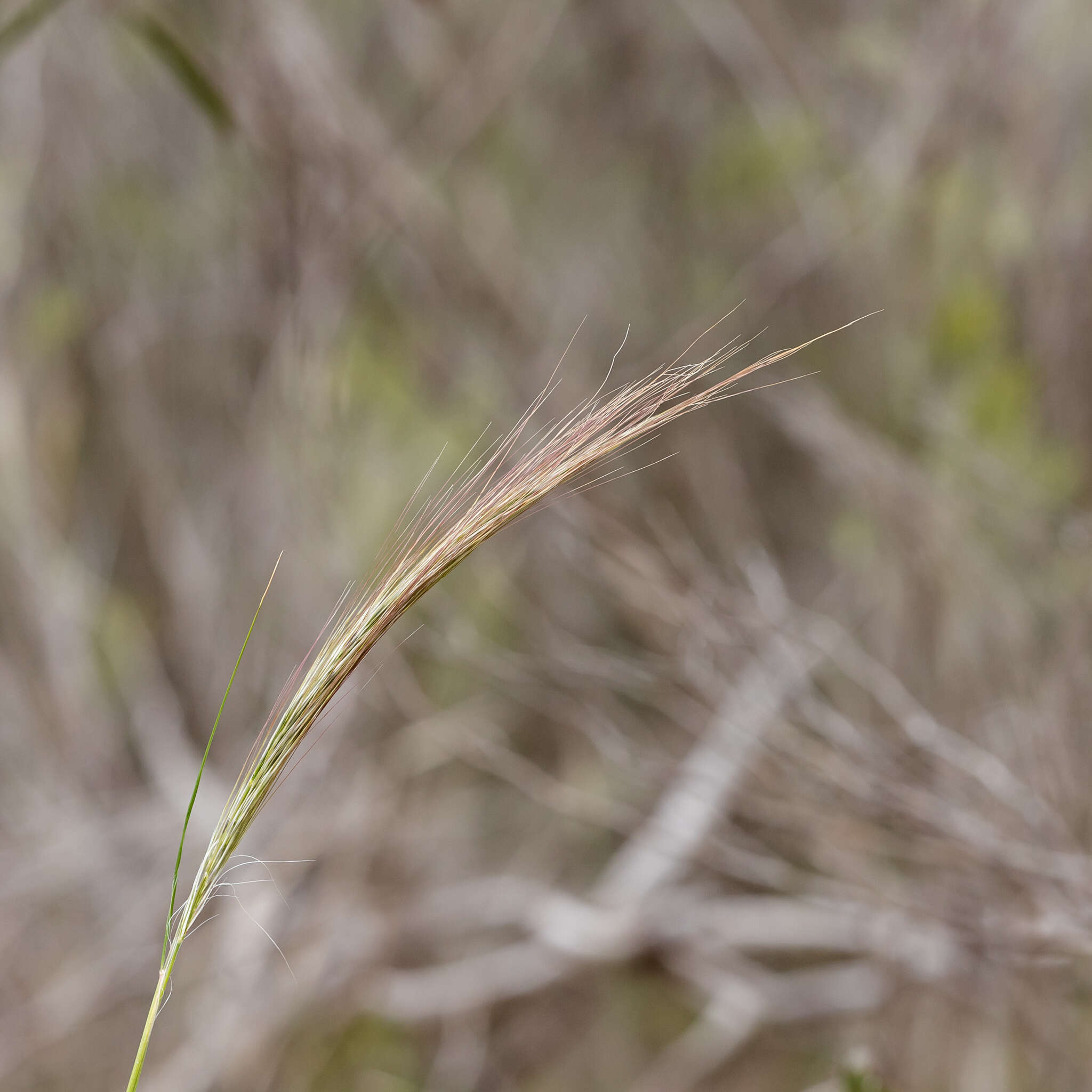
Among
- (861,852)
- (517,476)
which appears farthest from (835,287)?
(517,476)

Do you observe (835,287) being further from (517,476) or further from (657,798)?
(517,476)

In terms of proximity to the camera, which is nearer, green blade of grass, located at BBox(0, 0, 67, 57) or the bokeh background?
green blade of grass, located at BBox(0, 0, 67, 57)

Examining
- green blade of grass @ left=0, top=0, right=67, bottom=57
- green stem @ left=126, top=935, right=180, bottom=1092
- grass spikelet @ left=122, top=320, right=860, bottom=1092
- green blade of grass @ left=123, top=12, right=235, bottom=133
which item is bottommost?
green stem @ left=126, top=935, right=180, bottom=1092

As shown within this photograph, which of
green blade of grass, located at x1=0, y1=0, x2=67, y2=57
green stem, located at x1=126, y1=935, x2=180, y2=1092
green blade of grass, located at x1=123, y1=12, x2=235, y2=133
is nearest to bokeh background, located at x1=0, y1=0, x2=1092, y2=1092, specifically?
green blade of grass, located at x1=123, y1=12, x2=235, y2=133

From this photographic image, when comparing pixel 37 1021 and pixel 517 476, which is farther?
pixel 37 1021

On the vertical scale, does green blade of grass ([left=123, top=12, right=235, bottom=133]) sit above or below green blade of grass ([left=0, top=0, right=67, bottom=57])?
below

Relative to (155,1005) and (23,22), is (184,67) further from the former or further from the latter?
(155,1005)

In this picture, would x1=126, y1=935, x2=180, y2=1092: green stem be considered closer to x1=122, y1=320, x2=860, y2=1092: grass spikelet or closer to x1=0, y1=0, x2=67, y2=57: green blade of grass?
x1=122, y1=320, x2=860, y2=1092: grass spikelet

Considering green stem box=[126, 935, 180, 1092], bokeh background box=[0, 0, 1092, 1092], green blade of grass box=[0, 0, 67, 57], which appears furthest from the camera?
bokeh background box=[0, 0, 1092, 1092]
